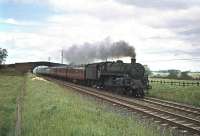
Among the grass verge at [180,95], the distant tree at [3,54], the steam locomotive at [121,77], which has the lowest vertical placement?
the grass verge at [180,95]

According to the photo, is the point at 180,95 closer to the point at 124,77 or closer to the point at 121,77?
the point at 124,77

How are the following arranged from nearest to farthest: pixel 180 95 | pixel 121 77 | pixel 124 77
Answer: pixel 180 95
pixel 124 77
pixel 121 77

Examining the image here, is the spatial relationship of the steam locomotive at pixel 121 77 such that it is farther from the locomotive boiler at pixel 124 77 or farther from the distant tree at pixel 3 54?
the distant tree at pixel 3 54

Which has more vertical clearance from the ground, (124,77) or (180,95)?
(124,77)

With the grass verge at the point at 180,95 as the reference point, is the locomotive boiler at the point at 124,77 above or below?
above

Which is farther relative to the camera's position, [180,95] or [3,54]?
[3,54]

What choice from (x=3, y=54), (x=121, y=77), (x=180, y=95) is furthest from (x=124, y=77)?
(x=3, y=54)

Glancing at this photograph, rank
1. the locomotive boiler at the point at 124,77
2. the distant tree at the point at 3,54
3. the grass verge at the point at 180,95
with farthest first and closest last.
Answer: the distant tree at the point at 3,54 → the locomotive boiler at the point at 124,77 → the grass verge at the point at 180,95

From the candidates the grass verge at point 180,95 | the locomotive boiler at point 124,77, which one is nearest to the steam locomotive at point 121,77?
the locomotive boiler at point 124,77

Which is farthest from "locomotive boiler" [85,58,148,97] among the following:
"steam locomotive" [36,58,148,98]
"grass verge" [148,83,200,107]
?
"grass verge" [148,83,200,107]

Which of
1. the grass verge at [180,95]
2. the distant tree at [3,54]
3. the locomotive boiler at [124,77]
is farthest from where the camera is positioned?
the distant tree at [3,54]

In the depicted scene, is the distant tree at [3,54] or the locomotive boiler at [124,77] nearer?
the locomotive boiler at [124,77]

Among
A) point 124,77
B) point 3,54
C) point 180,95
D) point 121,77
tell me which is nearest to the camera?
point 180,95

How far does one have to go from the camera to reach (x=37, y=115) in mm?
15266
